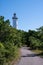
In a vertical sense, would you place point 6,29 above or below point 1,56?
above

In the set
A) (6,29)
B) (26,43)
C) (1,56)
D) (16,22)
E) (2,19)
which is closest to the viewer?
(1,56)

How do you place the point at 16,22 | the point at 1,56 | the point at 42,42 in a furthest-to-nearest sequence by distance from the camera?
the point at 16,22, the point at 42,42, the point at 1,56

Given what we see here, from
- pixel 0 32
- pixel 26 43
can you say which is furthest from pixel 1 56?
pixel 26 43

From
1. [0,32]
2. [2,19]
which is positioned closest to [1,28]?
[0,32]

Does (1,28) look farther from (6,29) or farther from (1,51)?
(1,51)

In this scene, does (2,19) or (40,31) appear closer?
(2,19)

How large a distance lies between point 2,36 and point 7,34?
212 centimetres

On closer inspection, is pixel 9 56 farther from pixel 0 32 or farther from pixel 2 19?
pixel 2 19

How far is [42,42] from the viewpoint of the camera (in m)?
51.3

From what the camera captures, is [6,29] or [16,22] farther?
[16,22]

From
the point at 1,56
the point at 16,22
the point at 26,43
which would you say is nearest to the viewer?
the point at 1,56

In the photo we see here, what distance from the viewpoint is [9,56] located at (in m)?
26.8

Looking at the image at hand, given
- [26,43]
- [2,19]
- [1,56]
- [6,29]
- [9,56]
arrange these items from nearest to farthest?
[1,56], [9,56], [6,29], [2,19], [26,43]

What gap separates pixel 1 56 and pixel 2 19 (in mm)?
20413
